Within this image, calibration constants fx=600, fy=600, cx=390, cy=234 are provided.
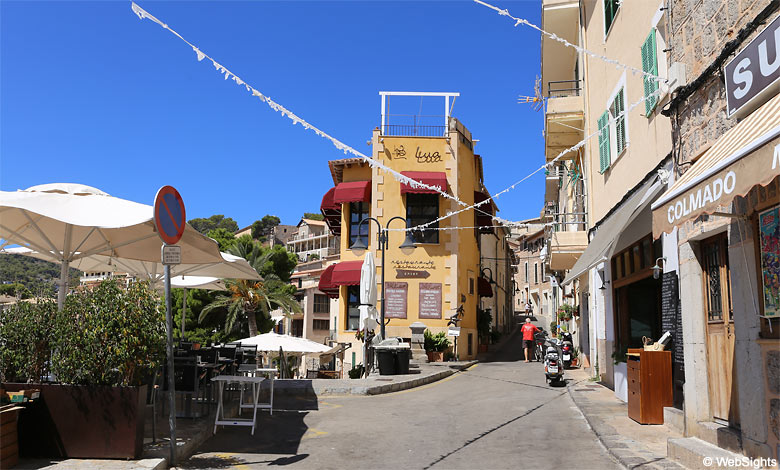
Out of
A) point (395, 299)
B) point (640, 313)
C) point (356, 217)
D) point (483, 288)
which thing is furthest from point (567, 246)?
point (356, 217)

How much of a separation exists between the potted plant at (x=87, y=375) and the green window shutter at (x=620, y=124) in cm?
995

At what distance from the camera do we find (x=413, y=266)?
83.3ft

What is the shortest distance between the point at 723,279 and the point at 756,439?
1721 millimetres

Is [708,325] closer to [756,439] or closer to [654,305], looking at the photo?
[756,439]

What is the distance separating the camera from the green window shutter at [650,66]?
9.62 meters

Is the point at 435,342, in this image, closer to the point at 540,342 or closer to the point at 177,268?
the point at 540,342

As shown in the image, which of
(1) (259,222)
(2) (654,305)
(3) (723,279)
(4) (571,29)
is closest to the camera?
(3) (723,279)

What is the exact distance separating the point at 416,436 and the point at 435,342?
51.3ft

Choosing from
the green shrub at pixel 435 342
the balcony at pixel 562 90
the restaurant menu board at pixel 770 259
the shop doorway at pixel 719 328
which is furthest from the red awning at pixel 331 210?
the restaurant menu board at pixel 770 259

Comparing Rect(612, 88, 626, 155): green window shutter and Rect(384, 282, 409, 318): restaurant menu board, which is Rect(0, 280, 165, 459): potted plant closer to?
Rect(612, 88, 626, 155): green window shutter

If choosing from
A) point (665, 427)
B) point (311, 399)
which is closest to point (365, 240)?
point (311, 399)

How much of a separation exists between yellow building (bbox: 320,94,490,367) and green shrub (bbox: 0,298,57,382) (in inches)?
733

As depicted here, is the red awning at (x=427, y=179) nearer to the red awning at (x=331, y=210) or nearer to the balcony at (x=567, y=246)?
the red awning at (x=331, y=210)

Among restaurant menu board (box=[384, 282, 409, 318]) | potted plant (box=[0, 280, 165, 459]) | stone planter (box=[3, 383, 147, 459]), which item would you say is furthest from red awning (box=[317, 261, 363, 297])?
stone planter (box=[3, 383, 147, 459])
